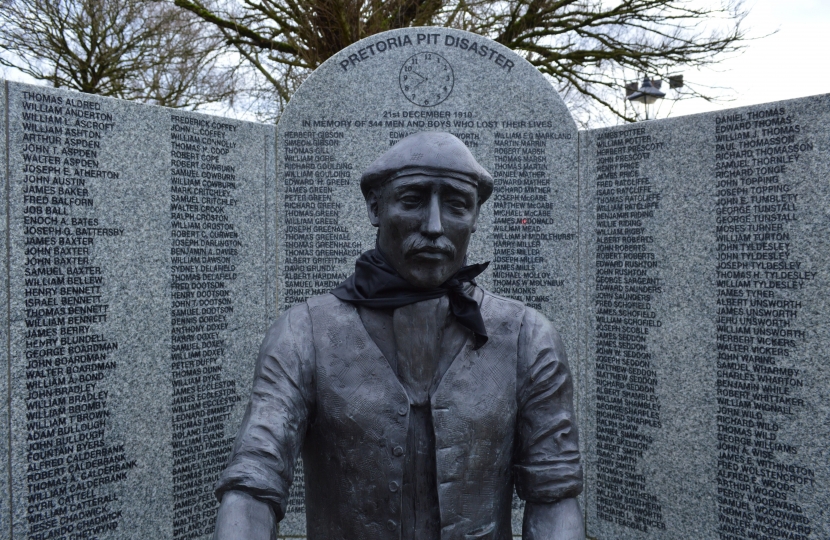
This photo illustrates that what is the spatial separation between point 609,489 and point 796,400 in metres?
1.55

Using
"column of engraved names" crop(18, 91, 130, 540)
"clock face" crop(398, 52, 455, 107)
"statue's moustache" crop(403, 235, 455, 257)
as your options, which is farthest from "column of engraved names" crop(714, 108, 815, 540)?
"column of engraved names" crop(18, 91, 130, 540)

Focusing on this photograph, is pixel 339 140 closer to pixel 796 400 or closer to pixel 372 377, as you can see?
pixel 372 377

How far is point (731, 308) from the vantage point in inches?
171

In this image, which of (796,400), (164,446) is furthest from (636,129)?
(164,446)

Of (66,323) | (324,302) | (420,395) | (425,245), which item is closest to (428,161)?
(425,245)

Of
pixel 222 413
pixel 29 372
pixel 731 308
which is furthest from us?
pixel 222 413

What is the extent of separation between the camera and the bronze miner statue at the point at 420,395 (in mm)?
2055

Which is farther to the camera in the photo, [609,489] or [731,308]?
[609,489]

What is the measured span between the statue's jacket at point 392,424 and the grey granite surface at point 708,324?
8.53 ft

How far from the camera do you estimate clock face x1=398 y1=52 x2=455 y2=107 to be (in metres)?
5.12

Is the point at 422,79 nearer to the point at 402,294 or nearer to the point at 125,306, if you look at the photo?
the point at 125,306

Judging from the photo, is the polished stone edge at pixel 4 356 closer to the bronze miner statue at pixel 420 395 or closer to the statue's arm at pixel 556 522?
the bronze miner statue at pixel 420 395

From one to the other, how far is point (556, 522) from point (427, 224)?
1.02 m

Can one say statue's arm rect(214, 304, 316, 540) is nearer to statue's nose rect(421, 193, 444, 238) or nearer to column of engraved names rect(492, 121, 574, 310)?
statue's nose rect(421, 193, 444, 238)
